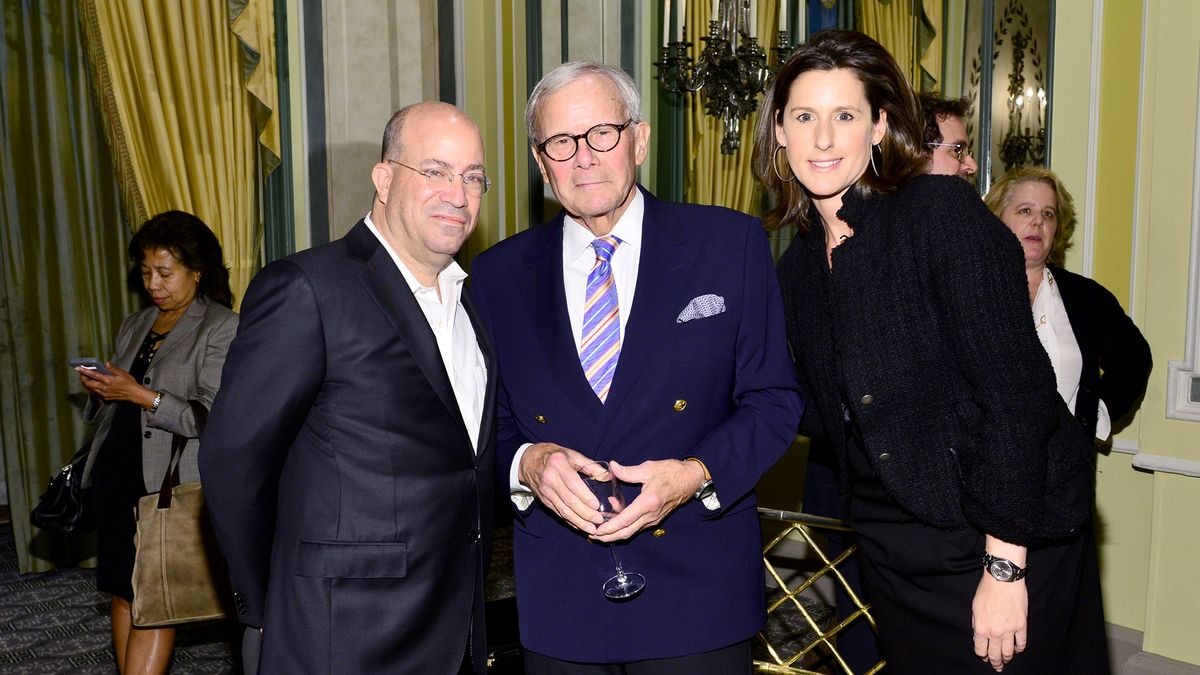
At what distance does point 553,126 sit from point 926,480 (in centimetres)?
94

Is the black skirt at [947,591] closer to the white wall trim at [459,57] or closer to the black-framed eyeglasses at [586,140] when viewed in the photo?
the black-framed eyeglasses at [586,140]

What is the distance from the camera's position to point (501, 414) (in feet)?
6.80

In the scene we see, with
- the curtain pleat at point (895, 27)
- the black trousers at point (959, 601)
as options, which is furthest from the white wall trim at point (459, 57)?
the black trousers at point (959, 601)

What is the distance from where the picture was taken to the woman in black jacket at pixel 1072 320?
3.26m

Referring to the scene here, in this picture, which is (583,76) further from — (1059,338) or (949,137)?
(1059,338)

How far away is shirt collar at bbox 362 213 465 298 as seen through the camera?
1933 millimetres

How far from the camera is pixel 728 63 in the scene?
4641 millimetres

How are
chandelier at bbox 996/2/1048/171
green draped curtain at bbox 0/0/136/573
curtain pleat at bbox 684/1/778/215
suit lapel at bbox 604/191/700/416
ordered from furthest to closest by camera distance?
curtain pleat at bbox 684/1/778/215 → green draped curtain at bbox 0/0/136/573 → chandelier at bbox 996/2/1048/171 → suit lapel at bbox 604/191/700/416

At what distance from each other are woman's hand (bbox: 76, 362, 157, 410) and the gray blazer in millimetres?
53

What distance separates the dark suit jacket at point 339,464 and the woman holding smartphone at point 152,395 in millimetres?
1688

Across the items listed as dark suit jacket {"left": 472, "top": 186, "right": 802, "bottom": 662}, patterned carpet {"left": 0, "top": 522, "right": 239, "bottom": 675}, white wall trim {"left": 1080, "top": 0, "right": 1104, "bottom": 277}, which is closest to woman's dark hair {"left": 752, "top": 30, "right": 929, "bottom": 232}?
dark suit jacket {"left": 472, "top": 186, "right": 802, "bottom": 662}

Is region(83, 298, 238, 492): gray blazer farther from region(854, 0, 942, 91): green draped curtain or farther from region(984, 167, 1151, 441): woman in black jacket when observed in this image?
region(854, 0, 942, 91): green draped curtain

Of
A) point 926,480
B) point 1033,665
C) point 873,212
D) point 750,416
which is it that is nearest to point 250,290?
point 750,416

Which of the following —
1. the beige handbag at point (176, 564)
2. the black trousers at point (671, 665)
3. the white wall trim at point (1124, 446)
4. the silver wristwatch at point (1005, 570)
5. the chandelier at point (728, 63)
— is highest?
the chandelier at point (728, 63)
